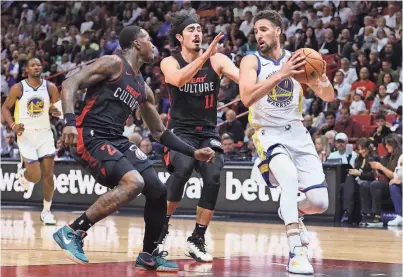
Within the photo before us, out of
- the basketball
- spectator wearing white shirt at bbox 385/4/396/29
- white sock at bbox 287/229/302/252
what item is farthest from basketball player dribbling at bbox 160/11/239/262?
spectator wearing white shirt at bbox 385/4/396/29

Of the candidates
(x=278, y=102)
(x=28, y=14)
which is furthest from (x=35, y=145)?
(x=28, y=14)

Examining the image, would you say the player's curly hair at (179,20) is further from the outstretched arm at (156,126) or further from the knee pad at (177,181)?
the knee pad at (177,181)

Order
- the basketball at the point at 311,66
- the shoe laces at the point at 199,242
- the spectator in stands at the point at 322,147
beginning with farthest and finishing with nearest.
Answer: the spectator in stands at the point at 322,147 < the shoe laces at the point at 199,242 < the basketball at the point at 311,66

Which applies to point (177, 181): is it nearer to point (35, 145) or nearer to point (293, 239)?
point (293, 239)

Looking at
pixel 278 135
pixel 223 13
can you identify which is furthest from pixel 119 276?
pixel 223 13

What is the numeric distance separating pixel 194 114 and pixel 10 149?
11.8 meters

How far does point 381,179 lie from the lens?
14367 millimetres

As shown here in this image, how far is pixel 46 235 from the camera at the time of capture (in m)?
10.7

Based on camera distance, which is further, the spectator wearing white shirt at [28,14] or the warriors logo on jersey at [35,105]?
the spectator wearing white shirt at [28,14]

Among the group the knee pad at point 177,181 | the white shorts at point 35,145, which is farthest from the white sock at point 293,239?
the white shorts at point 35,145

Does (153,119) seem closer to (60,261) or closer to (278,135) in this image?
(278,135)

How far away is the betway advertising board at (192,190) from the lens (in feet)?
48.7

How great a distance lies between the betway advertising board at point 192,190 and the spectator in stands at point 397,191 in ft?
3.49

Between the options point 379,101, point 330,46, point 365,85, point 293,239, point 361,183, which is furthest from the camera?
point 330,46
